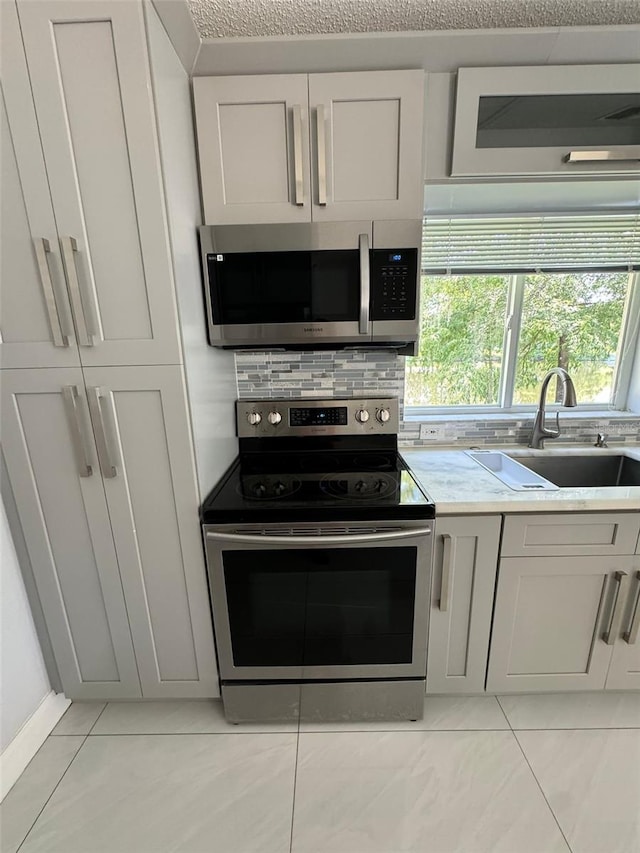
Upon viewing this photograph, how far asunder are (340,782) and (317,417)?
1.36m

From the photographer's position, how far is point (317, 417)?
184 cm

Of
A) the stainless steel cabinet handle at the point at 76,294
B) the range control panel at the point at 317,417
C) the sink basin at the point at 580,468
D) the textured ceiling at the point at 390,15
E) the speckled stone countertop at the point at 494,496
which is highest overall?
the textured ceiling at the point at 390,15

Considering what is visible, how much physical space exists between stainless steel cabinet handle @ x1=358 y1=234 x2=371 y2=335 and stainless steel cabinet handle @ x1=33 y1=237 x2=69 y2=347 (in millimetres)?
975

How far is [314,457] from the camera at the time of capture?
1.83 m

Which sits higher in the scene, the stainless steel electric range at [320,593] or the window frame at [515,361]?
the window frame at [515,361]

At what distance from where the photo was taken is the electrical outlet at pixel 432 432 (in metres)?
1.95

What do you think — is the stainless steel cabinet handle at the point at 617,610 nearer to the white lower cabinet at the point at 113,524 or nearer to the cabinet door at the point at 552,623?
the cabinet door at the point at 552,623

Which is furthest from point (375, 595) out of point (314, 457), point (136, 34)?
point (136, 34)

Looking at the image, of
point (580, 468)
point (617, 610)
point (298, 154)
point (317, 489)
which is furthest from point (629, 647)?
point (298, 154)

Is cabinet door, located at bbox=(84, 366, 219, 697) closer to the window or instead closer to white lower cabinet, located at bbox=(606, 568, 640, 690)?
the window

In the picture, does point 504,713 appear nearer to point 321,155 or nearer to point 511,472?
point 511,472

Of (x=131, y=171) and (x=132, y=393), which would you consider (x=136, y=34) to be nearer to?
(x=131, y=171)

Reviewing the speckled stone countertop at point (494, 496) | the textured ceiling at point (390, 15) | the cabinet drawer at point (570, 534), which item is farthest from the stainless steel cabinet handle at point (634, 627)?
the textured ceiling at point (390, 15)

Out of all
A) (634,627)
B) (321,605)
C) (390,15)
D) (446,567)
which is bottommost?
(634,627)
